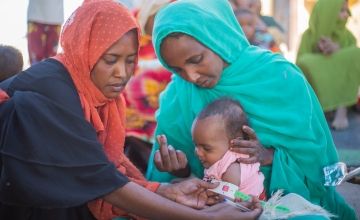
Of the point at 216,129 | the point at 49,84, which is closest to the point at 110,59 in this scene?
the point at 49,84

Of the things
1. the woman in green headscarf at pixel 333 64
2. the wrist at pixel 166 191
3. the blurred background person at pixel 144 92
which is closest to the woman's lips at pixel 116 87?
the wrist at pixel 166 191

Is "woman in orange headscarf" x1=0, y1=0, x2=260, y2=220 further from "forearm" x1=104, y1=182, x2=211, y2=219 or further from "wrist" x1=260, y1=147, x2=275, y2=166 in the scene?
"wrist" x1=260, y1=147, x2=275, y2=166

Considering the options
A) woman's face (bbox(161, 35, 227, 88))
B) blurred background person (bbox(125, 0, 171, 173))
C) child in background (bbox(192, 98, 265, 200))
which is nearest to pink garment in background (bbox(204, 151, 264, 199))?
child in background (bbox(192, 98, 265, 200))

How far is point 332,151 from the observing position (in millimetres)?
2945

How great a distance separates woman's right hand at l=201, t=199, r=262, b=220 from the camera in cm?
243

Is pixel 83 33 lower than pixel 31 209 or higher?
higher

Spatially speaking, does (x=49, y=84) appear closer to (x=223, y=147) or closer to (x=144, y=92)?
(x=223, y=147)

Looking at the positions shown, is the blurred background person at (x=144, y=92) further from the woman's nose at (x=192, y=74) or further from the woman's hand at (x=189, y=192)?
the woman's hand at (x=189, y=192)

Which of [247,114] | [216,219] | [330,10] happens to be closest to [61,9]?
[330,10]

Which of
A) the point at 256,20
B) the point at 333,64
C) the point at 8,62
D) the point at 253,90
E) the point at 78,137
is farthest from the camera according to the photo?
the point at 333,64

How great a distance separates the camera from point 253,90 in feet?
9.23

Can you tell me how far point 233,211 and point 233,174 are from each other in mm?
170

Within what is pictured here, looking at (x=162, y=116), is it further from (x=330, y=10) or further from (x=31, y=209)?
(x=330, y=10)

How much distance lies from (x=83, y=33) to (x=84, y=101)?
268mm
